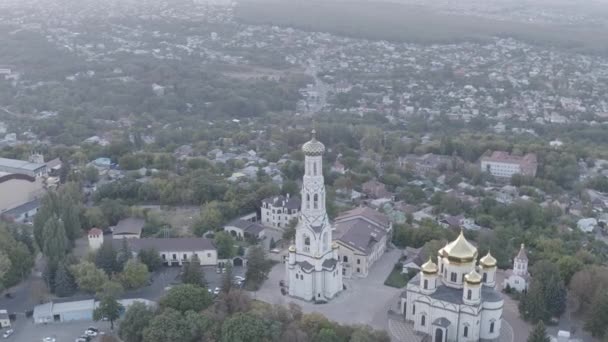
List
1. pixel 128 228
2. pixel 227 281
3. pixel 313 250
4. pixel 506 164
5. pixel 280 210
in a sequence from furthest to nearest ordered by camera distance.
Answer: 1. pixel 506 164
2. pixel 280 210
3. pixel 128 228
4. pixel 227 281
5. pixel 313 250

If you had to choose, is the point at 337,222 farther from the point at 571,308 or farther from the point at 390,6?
the point at 390,6

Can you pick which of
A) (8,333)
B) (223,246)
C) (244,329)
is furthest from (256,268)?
(8,333)

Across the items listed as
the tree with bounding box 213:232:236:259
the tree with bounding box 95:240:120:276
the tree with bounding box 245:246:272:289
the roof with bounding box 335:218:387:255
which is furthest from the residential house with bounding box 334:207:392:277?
the tree with bounding box 95:240:120:276

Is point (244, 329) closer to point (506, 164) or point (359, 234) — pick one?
point (359, 234)

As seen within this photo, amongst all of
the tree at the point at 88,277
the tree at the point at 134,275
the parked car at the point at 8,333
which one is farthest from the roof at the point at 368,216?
the parked car at the point at 8,333

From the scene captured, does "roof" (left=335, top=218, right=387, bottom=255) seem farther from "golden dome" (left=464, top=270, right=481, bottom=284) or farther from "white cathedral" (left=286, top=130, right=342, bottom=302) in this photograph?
"golden dome" (left=464, top=270, right=481, bottom=284)

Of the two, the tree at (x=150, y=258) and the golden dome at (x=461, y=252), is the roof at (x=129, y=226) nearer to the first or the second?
the tree at (x=150, y=258)
